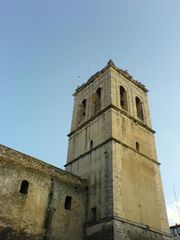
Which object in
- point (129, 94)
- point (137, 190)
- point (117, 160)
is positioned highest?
point (129, 94)

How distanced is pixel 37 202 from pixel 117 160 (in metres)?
6.14

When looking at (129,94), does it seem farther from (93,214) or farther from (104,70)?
(93,214)

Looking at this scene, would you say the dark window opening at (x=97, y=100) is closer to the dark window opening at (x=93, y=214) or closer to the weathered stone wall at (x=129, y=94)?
the weathered stone wall at (x=129, y=94)

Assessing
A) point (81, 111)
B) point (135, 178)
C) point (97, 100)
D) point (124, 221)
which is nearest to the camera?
point (124, 221)

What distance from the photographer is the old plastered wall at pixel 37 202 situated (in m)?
13.9

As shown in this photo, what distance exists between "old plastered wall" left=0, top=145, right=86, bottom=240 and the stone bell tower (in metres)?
1.18

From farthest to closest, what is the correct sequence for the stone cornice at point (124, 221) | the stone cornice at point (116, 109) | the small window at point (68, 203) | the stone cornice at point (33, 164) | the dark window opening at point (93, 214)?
→ the stone cornice at point (116, 109) < the small window at point (68, 203) < the dark window opening at point (93, 214) < the stone cornice at point (124, 221) < the stone cornice at point (33, 164)

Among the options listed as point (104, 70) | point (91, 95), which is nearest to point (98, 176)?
point (91, 95)

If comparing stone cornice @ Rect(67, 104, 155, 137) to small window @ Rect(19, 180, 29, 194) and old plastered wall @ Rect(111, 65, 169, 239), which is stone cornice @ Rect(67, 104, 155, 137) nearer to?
old plastered wall @ Rect(111, 65, 169, 239)

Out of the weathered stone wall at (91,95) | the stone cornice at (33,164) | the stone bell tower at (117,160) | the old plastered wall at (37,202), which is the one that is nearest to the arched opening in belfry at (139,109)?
the stone bell tower at (117,160)

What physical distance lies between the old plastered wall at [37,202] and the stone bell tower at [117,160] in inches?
46.3

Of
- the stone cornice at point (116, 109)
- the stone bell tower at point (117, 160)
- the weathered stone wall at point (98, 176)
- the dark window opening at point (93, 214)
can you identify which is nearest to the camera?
the stone bell tower at point (117, 160)

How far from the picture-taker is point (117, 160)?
18.2 meters

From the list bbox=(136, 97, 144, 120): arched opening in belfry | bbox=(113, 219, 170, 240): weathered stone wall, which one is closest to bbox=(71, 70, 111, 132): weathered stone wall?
bbox=(136, 97, 144, 120): arched opening in belfry
